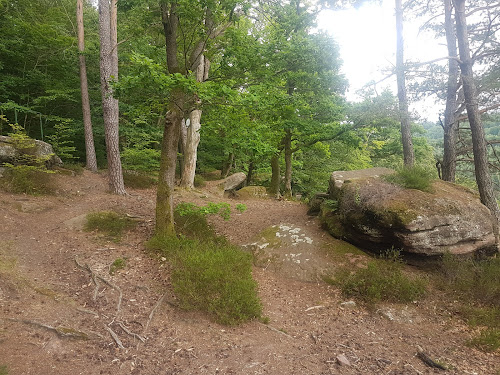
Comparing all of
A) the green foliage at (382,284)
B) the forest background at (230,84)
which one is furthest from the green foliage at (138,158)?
the green foliage at (382,284)

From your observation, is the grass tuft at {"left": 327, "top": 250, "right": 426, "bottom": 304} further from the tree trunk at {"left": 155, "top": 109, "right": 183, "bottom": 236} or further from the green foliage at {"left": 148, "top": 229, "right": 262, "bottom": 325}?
the tree trunk at {"left": 155, "top": 109, "right": 183, "bottom": 236}

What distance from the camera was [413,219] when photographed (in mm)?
6363

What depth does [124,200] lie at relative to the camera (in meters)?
10.0

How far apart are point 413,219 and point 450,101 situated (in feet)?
18.6

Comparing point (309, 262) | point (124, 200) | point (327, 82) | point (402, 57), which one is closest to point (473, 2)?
point (402, 57)

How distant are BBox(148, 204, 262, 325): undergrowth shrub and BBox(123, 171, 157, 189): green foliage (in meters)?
7.41

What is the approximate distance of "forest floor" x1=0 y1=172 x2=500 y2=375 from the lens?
374 cm

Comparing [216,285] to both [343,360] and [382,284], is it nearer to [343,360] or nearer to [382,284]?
[343,360]

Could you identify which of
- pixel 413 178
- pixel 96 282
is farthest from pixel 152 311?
pixel 413 178

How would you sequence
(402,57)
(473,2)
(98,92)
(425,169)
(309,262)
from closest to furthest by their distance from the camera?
(309,262), (425,169), (473,2), (402,57), (98,92)

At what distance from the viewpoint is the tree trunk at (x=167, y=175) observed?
6.76 m

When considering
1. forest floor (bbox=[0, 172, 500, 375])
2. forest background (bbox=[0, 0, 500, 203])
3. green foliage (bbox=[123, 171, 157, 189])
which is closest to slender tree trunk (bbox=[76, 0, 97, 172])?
forest background (bbox=[0, 0, 500, 203])

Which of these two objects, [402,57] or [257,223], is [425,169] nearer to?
[402,57]

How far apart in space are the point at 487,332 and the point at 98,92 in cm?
1722
